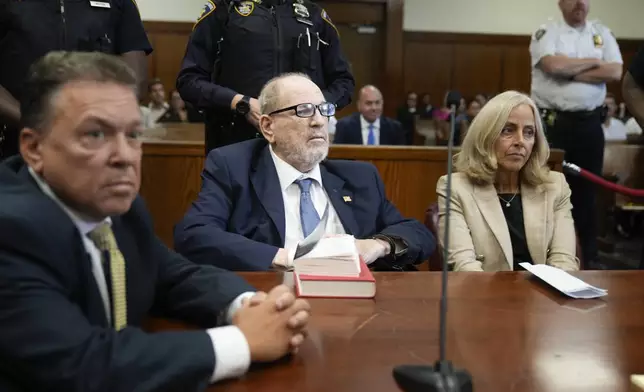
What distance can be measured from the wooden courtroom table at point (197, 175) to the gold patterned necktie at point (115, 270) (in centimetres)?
264

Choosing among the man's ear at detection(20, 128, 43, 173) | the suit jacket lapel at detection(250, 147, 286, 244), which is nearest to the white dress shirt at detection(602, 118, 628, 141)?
the suit jacket lapel at detection(250, 147, 286, 244)

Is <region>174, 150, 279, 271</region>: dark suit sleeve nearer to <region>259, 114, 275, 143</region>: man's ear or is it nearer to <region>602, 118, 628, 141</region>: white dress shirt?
<region>259, 114, 275, 143</region>: man's ear

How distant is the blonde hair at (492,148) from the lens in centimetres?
261

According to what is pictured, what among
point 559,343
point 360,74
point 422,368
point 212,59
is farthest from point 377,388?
point 360,74

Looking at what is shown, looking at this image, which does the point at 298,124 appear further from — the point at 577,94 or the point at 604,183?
the point at 577,94

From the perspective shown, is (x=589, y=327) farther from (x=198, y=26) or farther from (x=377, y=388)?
(x=198, y=26)

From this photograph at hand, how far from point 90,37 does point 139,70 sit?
0.85ft

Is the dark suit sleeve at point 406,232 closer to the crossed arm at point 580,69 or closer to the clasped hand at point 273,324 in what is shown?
the clasped hand at point 273,324

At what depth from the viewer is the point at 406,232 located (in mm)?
2400

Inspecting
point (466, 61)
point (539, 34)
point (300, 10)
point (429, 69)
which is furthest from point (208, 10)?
point (466, 61)

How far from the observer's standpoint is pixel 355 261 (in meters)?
1.65

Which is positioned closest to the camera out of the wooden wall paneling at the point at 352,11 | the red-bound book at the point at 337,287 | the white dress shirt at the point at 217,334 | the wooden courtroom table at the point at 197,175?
the white dress shirt at the point at 217,334

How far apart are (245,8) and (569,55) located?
2143 mm

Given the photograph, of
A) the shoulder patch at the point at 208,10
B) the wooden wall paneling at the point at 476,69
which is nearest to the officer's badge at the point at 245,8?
the shoulder patch at the point at 208,10
